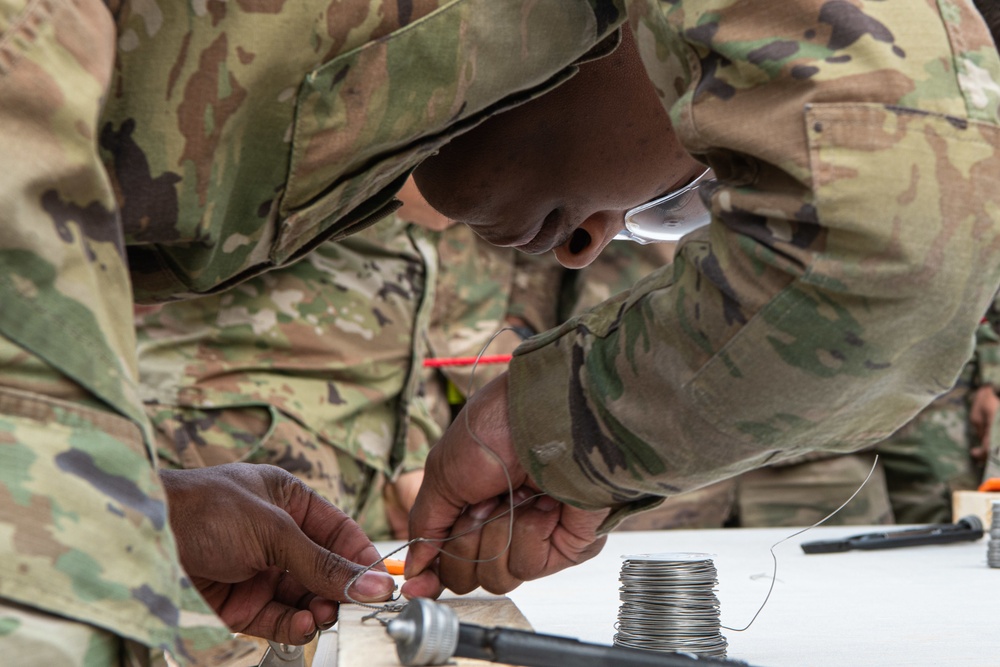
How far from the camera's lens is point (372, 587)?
4.62ft

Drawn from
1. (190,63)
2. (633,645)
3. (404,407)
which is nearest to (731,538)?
(404,407)

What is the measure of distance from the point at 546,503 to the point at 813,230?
1.88 ft

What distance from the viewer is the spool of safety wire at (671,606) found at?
130 cm

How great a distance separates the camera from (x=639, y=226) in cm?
180

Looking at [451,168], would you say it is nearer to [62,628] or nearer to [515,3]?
[515,3]

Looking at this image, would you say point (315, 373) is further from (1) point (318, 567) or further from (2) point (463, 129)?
(2) point (463, 129)

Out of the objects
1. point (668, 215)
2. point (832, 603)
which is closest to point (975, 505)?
point (832, 603)

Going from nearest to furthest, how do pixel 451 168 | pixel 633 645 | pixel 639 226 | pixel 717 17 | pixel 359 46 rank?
pixel 717 17, pixel 359 46, pixel 633 645, pixel 451 168, pixel 639 226

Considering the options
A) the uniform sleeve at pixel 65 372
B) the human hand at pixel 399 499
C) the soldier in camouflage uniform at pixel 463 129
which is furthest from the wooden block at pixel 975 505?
the uniform sleeve at pixel 65 372

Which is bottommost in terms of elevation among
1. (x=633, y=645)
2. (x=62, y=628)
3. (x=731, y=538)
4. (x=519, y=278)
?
(x=519, y=278)

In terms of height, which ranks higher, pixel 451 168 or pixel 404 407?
pixel 451 168

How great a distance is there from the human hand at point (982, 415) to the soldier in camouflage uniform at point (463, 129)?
3.85 meters

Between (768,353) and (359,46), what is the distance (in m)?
0.46

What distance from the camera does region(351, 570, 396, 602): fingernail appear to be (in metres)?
1.41
